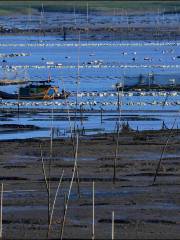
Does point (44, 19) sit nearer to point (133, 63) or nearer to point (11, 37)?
point (11, 37)

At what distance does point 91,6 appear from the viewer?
144125 millimetres

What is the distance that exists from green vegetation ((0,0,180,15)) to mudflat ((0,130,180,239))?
341 feet

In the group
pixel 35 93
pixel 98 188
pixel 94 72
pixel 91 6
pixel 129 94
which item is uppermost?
pixel 98 188

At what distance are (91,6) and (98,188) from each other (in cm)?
12143

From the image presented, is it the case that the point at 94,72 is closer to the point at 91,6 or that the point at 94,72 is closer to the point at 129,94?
the point at 129,94

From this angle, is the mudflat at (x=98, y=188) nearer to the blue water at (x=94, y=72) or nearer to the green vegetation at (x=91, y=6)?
the blue water at (x=94, y=72)

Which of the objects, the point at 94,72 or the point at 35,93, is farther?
the point at 94,72

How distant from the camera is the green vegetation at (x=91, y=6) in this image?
454 feet

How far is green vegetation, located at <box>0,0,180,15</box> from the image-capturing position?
454ft

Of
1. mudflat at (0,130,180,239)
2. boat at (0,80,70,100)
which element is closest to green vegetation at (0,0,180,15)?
boat at (0,80,70,100)

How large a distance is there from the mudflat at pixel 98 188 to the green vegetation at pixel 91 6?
104081 millimetres

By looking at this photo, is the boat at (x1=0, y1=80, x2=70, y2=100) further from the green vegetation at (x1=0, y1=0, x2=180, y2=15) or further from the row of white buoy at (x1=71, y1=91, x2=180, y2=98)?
the green vegetation at (x1=0, y1=0, x2=180, y2=15)

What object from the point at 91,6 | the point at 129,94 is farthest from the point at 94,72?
the point at 91,6

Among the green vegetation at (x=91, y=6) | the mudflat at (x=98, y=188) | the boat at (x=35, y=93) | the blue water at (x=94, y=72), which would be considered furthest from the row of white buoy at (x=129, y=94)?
the green vegetation at (x=91, y=6)
